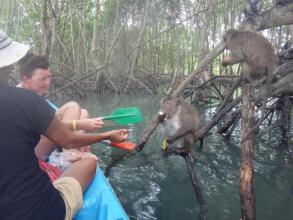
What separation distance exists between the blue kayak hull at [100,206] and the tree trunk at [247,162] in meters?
0.95

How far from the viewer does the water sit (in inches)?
155

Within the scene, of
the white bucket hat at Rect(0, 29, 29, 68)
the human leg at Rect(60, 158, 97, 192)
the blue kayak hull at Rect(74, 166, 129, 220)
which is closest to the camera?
the white bucket hat at Rect(0, 29, 29, 68)

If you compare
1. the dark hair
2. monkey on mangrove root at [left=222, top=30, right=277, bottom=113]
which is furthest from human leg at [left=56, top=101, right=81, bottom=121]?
monkey on mangrove root at [left=222, top=30, right=277, bottom=113]

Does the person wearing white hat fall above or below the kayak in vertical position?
above

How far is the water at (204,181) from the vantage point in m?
3.93

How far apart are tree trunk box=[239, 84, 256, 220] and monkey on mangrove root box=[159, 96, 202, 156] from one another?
0.75 metres

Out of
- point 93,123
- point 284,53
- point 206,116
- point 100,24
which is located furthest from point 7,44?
point 100,24

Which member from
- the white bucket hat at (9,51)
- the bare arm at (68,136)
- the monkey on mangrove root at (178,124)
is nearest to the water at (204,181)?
the monkey on mangrove root at (178,124)

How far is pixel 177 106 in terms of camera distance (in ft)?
13.0

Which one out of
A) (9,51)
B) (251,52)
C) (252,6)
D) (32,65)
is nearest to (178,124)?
(251,52)

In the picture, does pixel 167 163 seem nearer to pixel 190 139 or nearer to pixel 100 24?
pixel 190 139

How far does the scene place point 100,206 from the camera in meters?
2.66

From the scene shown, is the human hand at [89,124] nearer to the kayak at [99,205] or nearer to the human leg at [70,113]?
the kayak at [99,205]

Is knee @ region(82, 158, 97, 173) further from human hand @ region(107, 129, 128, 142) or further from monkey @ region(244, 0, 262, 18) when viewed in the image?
monkey @ region(244, 0, 262, 18)
